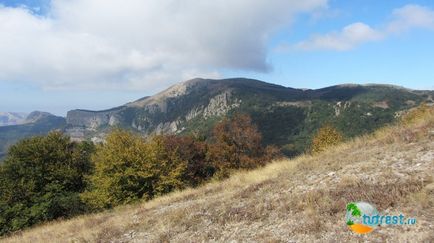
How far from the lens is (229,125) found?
191ft

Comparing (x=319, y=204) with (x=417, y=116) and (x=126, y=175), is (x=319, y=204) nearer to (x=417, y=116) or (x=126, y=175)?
(x=417, y=116)

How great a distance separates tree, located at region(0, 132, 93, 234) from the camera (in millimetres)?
38250

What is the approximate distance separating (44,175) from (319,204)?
129ft

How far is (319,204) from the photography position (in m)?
9.97

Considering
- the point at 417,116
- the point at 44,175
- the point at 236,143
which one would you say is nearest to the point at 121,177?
the point at 44,175

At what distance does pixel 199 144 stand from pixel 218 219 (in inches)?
2279

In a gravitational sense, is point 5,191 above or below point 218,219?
below

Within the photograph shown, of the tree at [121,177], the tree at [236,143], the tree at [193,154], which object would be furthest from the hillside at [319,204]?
the tree at [193,154]

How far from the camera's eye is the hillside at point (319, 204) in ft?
27.6

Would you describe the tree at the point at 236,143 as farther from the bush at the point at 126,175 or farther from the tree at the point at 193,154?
the bush at the point at 126,175

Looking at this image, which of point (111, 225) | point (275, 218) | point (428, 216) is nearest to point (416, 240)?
point (428, 216)

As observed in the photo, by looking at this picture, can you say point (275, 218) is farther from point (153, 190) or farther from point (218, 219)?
point (153, 190)

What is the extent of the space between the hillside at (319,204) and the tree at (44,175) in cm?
2421

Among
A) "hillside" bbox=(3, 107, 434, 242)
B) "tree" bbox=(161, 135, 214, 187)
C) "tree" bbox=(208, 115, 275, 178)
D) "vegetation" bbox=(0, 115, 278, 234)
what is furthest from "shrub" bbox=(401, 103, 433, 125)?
"tree" bbox=(161, 135, 214, 187)
